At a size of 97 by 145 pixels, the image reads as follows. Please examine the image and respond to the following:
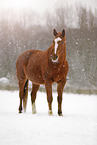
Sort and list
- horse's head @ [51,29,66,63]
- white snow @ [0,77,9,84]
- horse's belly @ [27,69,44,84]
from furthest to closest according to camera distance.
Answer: white snow @ [0,77,9,84] → horse's belly @ [27,69,44,84] → horse's head @ [51,29,66,63]

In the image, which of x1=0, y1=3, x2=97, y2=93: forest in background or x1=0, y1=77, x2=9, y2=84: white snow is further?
x1=0, y1=77, x2=9, y2=84: white snow

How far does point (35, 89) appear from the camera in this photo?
637cm

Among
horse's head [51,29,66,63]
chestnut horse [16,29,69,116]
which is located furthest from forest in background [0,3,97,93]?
horse's head [51,29,66,63]

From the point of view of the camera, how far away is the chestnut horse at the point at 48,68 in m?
4.80

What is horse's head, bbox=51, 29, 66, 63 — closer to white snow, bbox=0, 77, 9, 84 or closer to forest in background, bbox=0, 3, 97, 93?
forest in background, bbox=0, 3, 97, 93

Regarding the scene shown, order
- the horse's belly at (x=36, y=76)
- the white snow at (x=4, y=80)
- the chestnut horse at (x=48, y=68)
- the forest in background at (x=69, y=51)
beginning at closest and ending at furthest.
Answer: the chestnut horse at (x=48, y=68) < the horse's belly at (x=36, y=76) < the forest in background at (x=69, y=51) < the white snow at (x=4, y=80)

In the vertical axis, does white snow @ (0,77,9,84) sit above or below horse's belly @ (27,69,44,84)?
below

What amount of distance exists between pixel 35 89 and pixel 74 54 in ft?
21.4

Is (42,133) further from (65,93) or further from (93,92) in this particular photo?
(65,93)

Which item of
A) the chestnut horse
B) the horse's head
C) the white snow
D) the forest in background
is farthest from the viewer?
the white snow

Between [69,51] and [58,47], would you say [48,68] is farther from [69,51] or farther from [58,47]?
[69,51]

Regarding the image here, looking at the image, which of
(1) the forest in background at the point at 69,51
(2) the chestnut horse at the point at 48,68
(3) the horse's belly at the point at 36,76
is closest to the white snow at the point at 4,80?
(1) the forest in background at the point at 69,51

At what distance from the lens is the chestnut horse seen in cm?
480

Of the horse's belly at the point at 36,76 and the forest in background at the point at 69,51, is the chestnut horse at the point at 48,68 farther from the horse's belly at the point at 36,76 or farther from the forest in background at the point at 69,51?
the forest in background at the point at 69,51
